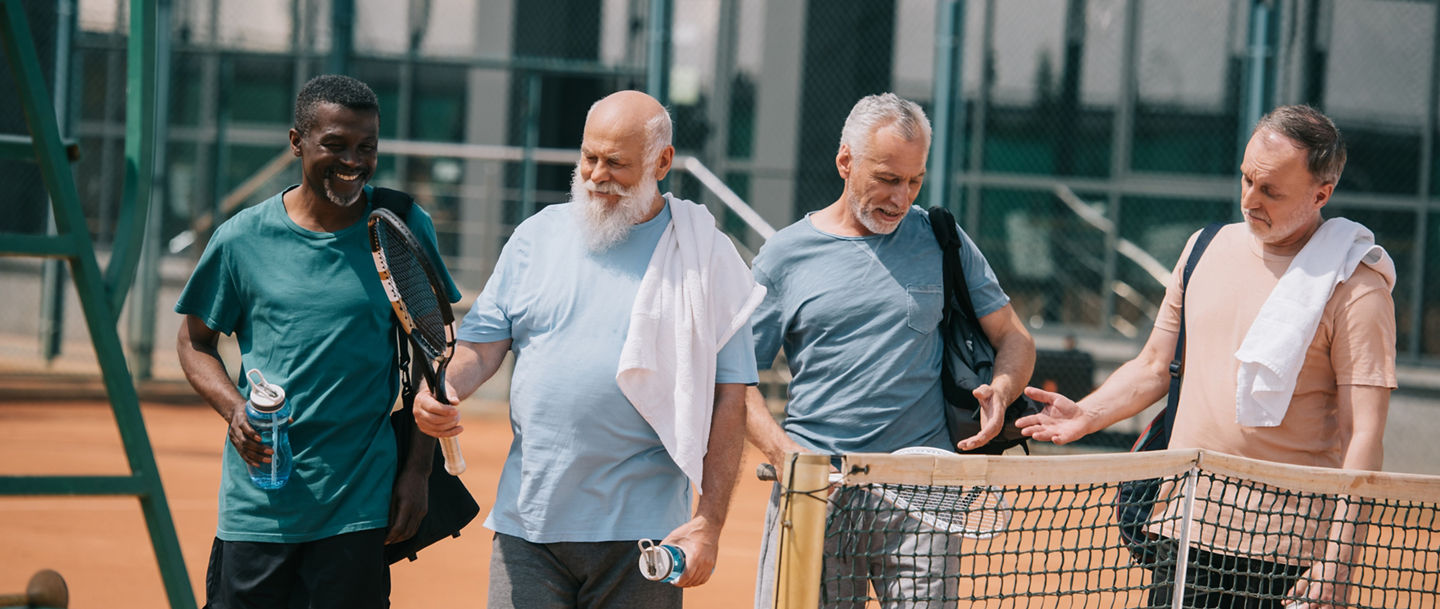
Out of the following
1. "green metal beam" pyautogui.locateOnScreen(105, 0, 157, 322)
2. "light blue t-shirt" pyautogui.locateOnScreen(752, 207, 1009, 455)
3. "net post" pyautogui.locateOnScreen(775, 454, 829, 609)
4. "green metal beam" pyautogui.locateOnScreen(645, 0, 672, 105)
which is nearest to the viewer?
"green metal beam" pyautogui.locateOnScreen(105, 0, 157, 322)

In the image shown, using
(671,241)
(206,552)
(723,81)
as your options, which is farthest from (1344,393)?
(723,81)

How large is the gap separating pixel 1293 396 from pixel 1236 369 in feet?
0.47

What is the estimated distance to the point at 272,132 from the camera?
672 inches

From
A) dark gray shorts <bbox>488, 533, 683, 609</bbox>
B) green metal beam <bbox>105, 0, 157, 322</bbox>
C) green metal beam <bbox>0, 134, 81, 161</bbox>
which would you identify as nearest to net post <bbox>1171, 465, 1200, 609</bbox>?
dark gray shorts <bbox>488, 533, 683, 609</bbox>

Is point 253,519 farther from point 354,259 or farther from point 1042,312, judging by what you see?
point 1042,312

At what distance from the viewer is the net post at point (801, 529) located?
2.79m

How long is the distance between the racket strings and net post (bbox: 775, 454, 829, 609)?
859mm

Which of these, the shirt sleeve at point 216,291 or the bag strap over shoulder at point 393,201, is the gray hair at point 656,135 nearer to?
the bag strap over shoulder at point 393,201

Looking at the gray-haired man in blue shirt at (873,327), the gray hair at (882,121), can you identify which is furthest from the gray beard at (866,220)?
the gray hair at (882,121)

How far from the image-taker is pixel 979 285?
3.74m

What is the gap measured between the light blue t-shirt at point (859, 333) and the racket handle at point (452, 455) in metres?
0.84

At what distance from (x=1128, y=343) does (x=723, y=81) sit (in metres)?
5.80

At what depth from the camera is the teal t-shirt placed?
3330 mm

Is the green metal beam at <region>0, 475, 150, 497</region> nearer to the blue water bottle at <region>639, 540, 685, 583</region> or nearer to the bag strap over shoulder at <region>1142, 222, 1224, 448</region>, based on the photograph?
the blue water bottle at <region>639, 540, 685, 583</region>
